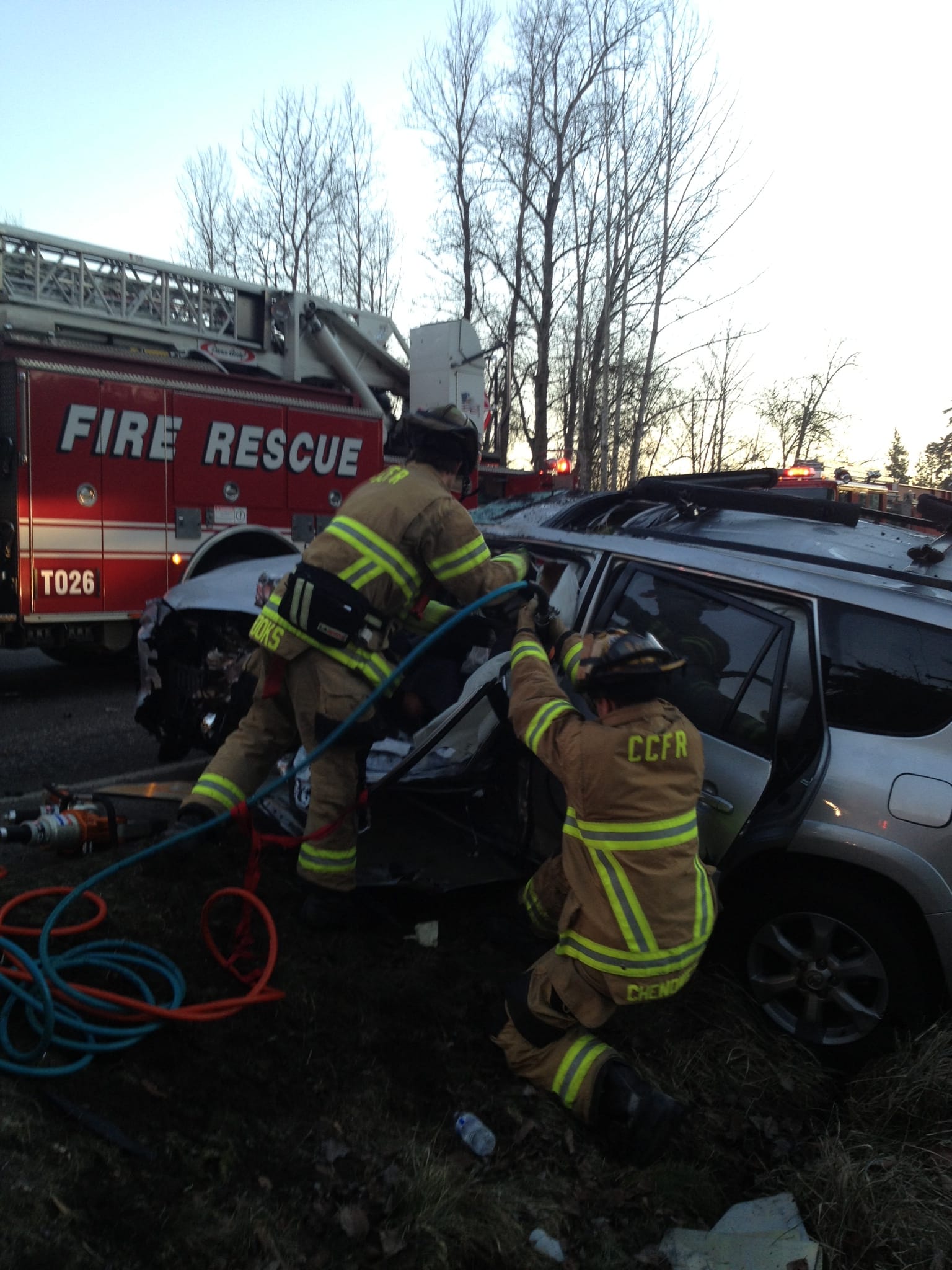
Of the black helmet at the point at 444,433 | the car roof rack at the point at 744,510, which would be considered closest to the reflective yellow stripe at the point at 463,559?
the black helmet at the point at 444,433

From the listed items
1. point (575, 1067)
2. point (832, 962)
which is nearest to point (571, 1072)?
point (575, 1067)

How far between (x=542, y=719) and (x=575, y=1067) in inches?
36.5

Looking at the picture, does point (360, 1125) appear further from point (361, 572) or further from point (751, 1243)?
point (361, 572)

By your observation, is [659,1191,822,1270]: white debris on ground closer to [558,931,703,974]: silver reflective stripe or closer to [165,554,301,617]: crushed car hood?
[558,931,703,974]: silver reflective stripe

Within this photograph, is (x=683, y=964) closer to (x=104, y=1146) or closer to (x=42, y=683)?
(x=104, y=1146)

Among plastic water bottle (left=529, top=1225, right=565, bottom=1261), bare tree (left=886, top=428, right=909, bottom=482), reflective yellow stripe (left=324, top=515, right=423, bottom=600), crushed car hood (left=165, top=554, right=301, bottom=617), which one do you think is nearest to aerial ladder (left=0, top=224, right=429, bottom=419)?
crushed car hood (left=165, top=554, right=301, bottom=617)

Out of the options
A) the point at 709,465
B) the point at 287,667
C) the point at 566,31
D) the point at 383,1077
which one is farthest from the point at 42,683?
the point at 709,465

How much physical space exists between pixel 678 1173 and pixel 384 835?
1.69 meters

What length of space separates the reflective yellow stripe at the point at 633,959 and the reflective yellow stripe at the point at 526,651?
80 cm

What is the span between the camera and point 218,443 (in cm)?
752

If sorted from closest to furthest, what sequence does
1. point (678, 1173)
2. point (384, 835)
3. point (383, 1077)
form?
1. point (678, 1173)
2. point (383, 1077)
3. point (384, 835)

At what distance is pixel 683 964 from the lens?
8.25 ft

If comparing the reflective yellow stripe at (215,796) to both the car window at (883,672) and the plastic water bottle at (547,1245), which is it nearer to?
the plastic water bottle at (547,1245)

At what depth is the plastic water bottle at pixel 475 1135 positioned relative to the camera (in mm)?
2369
